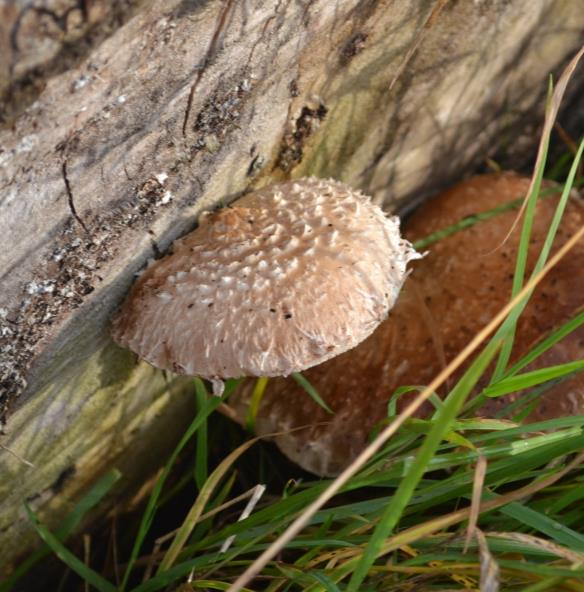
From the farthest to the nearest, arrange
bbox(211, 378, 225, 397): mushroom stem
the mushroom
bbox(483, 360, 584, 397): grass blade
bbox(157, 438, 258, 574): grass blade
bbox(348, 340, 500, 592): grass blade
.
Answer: the mushroom → bbox(157, 438, 258, 574): grass blade → bbox(211, 378, 225, 397): mushroom stem → bbox(483, 360, 584, 397): grass blade → bbox(348, 340, 500, 592): grass blade

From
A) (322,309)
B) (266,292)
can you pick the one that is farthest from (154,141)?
(322,309)

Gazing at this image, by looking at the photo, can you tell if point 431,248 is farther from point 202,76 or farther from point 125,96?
point 125,96

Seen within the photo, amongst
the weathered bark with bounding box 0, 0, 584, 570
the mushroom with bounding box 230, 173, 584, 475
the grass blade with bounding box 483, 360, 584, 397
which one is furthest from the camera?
the mushroom with bounding box 230, 173, 584, 475

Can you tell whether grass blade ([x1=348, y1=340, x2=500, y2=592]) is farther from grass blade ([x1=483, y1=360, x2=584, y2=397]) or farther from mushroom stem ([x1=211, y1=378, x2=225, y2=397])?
mushroom stem ([x1=211, y1=378, x2=225, y2=397])

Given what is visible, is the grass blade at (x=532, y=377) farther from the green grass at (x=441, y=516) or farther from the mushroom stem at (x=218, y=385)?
the mushroom stem at (x=218, y=385)

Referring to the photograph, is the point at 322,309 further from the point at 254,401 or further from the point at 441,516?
the point at 254,401

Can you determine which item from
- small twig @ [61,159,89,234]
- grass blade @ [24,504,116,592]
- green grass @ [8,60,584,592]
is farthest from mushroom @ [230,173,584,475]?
small twig @ [61,159,89,234]
